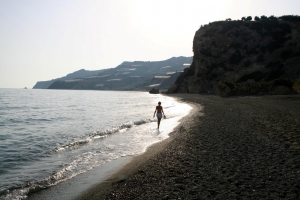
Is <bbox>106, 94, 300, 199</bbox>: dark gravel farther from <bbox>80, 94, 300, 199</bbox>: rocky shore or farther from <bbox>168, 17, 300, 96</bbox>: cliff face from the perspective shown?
<bbox>168, 17, 300, 96</bbox>: cliff face

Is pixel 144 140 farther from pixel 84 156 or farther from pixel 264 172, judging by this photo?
pixel 264 172

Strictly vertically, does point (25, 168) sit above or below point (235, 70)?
below

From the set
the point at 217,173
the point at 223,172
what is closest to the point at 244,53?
the point at 223,172

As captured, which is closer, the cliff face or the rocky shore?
the rocky shore

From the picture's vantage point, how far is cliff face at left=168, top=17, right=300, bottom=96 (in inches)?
2574

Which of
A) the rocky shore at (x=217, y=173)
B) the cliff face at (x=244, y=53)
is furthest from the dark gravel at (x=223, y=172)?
the cliff face at (x=244, y=53)

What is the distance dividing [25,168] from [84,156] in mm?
2664

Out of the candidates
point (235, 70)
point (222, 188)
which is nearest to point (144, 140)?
point (222, 188)

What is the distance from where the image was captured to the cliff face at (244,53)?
2574 inches

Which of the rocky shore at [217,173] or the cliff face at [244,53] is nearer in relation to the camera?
the rocky shore at [217,173]

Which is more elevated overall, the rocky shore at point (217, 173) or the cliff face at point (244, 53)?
the cliff face at point (244, 53)

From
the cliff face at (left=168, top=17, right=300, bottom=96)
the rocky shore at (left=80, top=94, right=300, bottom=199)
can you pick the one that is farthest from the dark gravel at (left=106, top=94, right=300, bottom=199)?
the cliff face at (left=168, top=17, right=300, bottom=96)

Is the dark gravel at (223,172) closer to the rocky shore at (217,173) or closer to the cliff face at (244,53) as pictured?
the rocky shore at (217,173)

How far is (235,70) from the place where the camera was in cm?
7656
